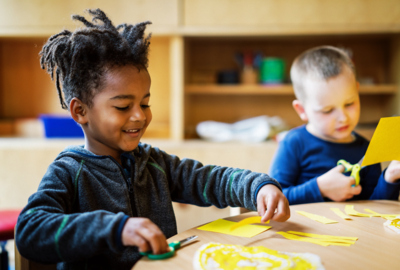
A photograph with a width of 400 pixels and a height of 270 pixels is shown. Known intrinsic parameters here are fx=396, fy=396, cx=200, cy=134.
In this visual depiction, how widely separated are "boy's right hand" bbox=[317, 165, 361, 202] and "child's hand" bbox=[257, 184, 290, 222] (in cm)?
32

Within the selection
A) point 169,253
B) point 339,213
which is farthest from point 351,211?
point 169,253

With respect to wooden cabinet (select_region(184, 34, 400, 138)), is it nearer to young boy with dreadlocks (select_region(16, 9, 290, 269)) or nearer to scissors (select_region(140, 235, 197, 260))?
young boy with dreadlocks (select_region(16, 9, 290, 269))

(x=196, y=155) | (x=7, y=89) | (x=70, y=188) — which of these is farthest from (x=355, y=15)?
(x=7, y=89)

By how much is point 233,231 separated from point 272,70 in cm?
170

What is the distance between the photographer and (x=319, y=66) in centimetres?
128

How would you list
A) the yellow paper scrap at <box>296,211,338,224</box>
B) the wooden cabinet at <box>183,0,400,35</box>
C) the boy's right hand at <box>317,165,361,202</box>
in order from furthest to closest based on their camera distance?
1. the wooden cabinet at <box>183,0,400,35</box>
2. the boy's right hand at <box>317,165,361,202</box>
3. the yellow paper scrap at <box>296,211,338,224</box>

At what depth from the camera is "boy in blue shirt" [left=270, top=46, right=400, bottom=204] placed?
122cm

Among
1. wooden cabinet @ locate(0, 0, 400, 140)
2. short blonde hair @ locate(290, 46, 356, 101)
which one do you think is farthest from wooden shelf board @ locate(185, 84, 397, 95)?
short blonde hair @ locate(290, 46, 356, 101)

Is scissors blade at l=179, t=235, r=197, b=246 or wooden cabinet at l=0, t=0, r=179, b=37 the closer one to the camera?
scissors blade at l=179, t=235, r=197, b=246

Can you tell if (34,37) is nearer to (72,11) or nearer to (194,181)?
(72,11)

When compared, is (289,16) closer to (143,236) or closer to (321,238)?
(321,238)

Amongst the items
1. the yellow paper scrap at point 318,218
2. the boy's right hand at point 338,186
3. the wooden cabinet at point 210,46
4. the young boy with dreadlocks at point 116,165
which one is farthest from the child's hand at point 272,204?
the wooden cabinet at point 210,46

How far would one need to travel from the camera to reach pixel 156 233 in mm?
627

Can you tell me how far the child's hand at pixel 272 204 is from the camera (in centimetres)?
79
